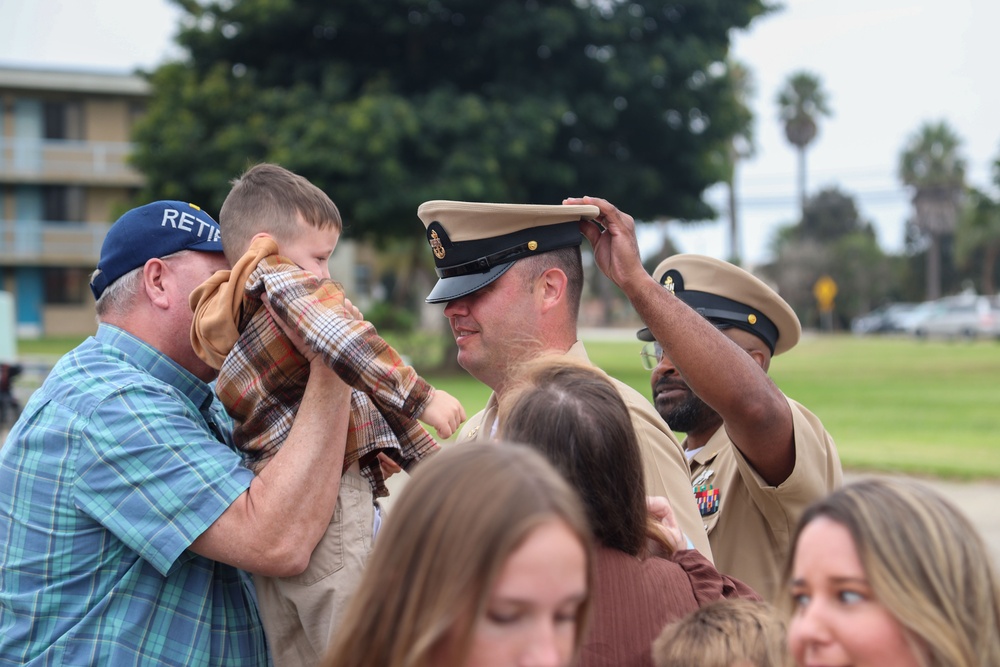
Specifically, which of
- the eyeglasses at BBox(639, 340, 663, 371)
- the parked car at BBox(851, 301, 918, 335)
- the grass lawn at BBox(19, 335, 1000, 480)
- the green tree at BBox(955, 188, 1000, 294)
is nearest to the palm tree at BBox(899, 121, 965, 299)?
the green tree at BBox(955, 188, 1000, 294)

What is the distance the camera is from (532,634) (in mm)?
1445

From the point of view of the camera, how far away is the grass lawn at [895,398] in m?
11.8

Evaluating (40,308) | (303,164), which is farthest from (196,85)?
(40,308)

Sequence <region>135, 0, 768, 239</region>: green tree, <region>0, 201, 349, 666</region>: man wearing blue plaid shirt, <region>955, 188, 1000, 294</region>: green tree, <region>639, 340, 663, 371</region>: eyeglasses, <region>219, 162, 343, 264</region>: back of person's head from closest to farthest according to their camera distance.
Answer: <region>0, 201, 349, 666</region>: man wearing blue plaid shirt, <region>219, 162, 343, 264</region>: back of person's head, <region>639, 340, 663, 371</region>: eyeglasses, <region>135, 0, 768, 239</region>: green tree, <region>955, 188, 1000, 294</region>: green tree

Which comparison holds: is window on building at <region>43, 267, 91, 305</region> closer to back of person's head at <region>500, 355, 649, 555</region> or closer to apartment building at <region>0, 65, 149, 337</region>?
apartment building at <region>0, 65, 149, 337</region>

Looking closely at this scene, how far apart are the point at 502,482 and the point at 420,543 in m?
0.15

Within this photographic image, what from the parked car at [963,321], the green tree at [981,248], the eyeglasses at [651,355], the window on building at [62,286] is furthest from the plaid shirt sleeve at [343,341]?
the green tree at [981,248]

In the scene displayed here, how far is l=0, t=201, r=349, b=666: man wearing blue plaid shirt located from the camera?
2.18 metres

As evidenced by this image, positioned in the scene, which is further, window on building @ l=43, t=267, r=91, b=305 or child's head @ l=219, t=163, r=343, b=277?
window on building @ l=43, t=267, r=91, b=305

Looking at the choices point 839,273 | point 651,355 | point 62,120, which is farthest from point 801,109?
point 651,355

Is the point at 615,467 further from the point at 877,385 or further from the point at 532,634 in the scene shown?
the point at 877,385

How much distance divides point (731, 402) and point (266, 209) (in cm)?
130

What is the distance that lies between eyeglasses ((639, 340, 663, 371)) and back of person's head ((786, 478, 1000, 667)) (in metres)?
2.02

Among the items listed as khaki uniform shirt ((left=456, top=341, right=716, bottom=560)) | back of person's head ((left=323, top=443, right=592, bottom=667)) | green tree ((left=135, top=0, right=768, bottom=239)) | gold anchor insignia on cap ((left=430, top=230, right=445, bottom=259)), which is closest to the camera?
back of person's head ((left=323, top=443, right=592, bottom=667))
